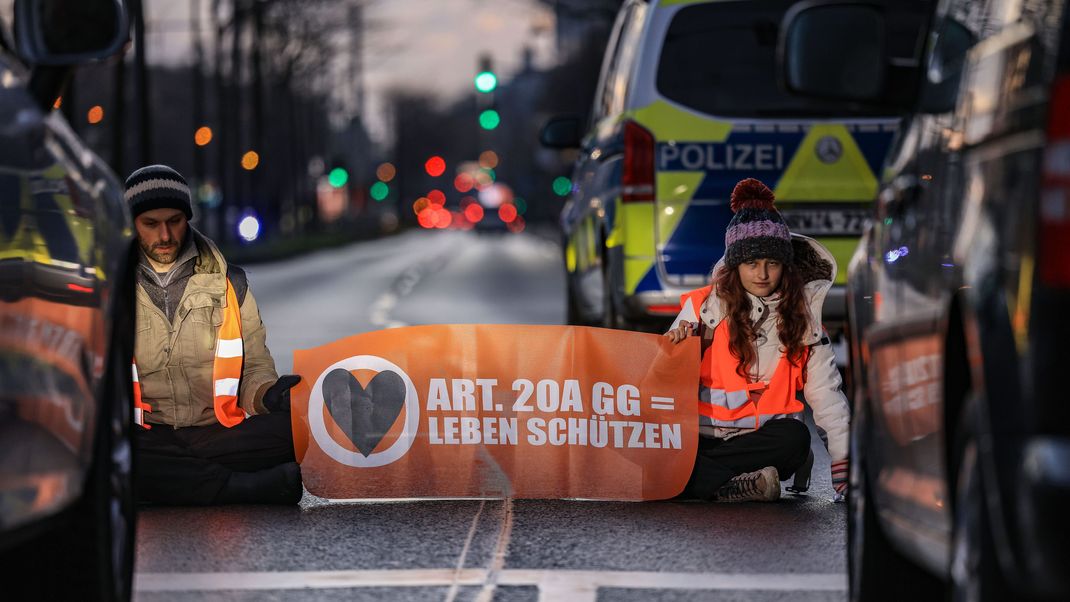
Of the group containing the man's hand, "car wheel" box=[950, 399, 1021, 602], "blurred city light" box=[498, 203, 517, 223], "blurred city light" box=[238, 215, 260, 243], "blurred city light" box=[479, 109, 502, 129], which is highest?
"car wheel" box=[950, 399, 1021, 602]

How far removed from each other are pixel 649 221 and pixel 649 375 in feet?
9.24

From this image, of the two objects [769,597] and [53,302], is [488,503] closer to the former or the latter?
[769,597]

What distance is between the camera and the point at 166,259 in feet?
25.4

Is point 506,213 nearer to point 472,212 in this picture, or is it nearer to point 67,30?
point 472,212

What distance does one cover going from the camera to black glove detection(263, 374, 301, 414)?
7711 mm

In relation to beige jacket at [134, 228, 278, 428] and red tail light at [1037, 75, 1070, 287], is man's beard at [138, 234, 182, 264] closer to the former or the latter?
beige jacket at [134, 228, 278, 428]

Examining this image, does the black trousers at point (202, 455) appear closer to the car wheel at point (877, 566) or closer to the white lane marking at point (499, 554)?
the white lane marking at point (499, 554)

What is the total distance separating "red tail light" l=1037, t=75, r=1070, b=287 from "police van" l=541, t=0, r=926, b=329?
23.1 ft

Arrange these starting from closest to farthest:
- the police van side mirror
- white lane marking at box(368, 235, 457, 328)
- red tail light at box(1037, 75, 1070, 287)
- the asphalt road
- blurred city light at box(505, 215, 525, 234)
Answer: red tail light at box(1037, 75, 1070, 287)
the police van side mirror
the asphalt road
white lane marking at box(368, 235, 457, 328)
blurred city light at box(505, 215, 525, 234)

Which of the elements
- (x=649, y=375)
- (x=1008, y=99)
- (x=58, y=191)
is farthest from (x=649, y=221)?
(x=1008, y=99)

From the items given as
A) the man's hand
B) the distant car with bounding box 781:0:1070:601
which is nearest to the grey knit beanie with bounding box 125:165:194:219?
the man's hand

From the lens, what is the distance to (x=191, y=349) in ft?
25.3

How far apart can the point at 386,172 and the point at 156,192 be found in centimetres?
17463

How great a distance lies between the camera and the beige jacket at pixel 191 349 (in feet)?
25.3
